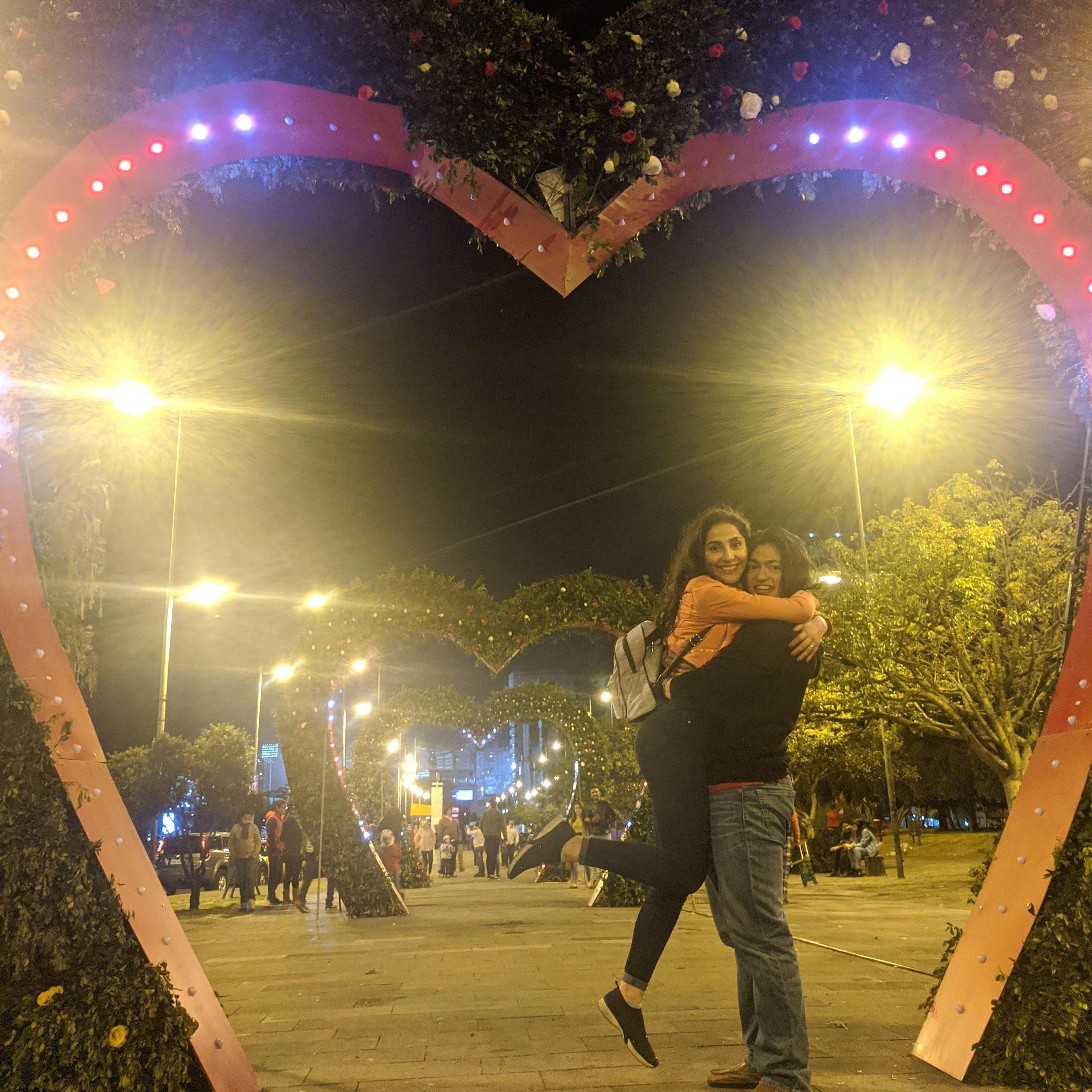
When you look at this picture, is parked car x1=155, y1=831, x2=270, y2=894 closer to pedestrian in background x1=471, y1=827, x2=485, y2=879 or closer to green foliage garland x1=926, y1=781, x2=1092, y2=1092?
pedestrian in background x1=471, y1=827, x2=485, y2=879

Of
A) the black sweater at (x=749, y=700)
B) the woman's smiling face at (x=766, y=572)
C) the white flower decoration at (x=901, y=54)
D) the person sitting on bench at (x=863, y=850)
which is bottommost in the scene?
the person sitting on bench at (x=863, y=850)

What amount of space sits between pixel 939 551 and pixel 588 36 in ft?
38.8

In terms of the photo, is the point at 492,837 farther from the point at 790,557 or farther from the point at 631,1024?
the point at 790,557

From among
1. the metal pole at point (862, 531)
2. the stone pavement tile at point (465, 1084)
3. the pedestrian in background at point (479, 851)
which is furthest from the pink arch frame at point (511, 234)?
the pedestrian in background at point (479, 851)

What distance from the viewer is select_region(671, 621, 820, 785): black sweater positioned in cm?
332

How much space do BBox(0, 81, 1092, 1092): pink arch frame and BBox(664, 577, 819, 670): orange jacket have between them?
1172 millimetres

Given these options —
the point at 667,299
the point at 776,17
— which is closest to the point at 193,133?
the point at 776,17

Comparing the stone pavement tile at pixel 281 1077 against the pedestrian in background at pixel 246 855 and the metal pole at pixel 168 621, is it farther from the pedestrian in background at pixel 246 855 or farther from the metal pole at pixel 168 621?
the metal pole at pixel 168 621

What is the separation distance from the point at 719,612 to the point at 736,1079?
1734mm

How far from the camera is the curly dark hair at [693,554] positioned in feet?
12.1

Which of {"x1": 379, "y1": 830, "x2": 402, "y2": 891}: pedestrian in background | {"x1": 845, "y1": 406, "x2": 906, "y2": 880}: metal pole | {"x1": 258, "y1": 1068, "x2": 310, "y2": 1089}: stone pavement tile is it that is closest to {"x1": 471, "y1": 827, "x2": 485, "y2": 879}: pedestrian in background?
{"x1": 379, "y1": 830, "x2": 402, "y2": 891}: pedestrian in background

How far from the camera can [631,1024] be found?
129 inches

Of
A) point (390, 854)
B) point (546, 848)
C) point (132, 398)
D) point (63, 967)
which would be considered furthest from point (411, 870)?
point (63, 967)

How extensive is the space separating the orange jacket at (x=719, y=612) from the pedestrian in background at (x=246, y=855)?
12.9 m
